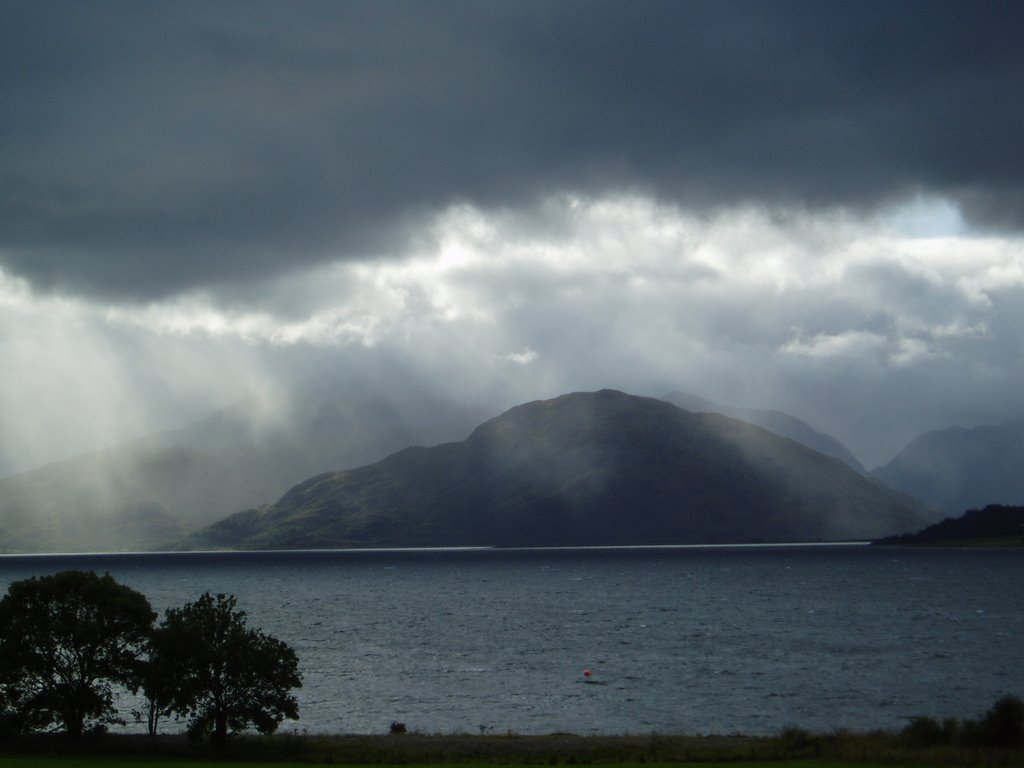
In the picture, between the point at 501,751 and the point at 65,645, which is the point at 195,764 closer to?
the point at 65,645

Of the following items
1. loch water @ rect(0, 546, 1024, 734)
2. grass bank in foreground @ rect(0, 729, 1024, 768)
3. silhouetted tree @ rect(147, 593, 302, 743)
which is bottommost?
loch water @ rect(0, 546, 1024, 734)

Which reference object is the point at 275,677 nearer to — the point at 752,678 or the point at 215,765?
the point at 215,765

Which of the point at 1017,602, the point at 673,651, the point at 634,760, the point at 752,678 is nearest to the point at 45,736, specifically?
the point at 634,760

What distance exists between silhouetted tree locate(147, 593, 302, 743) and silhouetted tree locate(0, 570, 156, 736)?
12.7ft

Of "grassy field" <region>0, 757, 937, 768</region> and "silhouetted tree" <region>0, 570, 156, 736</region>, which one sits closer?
"grassy field" <region>0, 757, 937, 768</region>

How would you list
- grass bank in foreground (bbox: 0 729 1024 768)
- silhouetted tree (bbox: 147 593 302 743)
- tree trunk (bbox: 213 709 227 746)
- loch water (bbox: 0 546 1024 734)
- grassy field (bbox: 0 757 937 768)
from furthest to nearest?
1. loch water (bbox: 0 546 1024 734)
2. silhouetted tree (bbox: 147 593 302 743)
3. tree trunk (bbox: 213 709 227 746)
4. grass bank in foreground (bbox: 0 729 1024 768)
5. grassy field (bbox: 0 757 937 768)

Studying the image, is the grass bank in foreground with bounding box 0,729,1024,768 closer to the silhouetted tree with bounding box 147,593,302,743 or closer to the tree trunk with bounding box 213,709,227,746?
the tree trunk with bounding box 213,709,227,746

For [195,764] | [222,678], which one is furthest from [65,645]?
[195,764]

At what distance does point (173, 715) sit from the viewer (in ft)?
312

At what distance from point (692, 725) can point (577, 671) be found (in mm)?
33704

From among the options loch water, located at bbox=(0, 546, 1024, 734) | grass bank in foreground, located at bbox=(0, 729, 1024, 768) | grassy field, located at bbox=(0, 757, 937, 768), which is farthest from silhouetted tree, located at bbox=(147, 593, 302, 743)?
loch water, located at bbox=(0, 546, 1024, 734)

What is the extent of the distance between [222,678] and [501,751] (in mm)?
21777

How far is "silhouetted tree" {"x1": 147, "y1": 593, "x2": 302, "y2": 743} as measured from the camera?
7331cm

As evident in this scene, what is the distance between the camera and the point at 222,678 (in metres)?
74.3
